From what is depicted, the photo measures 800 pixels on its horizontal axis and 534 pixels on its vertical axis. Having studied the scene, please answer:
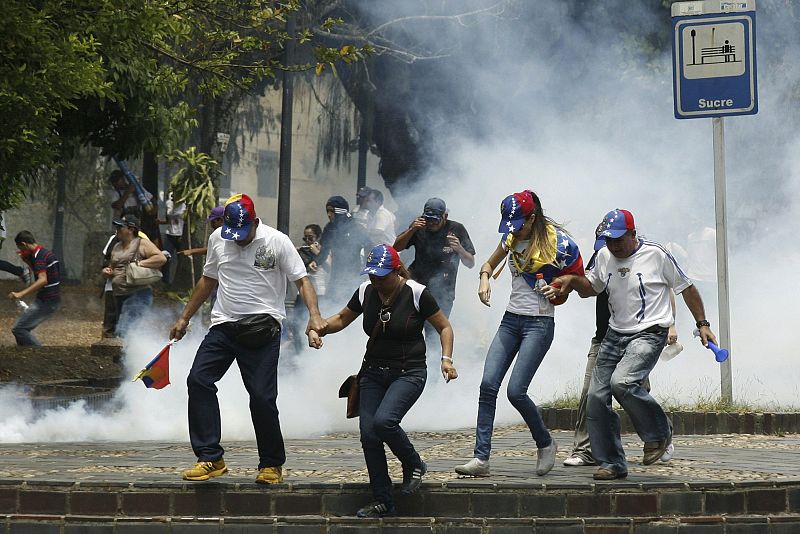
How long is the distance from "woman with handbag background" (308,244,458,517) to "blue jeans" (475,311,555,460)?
0.55 metres

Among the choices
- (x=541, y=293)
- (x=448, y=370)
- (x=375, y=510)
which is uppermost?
(x=541, y=293)

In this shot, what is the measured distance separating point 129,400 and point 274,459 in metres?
4.58

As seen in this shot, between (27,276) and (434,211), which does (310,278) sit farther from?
(27,276)

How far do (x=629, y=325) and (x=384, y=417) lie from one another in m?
1.58

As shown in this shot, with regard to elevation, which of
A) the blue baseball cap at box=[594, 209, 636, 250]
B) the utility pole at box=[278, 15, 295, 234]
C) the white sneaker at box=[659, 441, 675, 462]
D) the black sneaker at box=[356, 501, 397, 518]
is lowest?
the black sneaker at box=[356, 501, 397, 518]

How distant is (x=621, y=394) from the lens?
800 cm

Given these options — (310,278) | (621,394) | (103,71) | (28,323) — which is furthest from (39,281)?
(621,394)

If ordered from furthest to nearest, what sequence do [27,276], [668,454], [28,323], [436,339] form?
[27,276] → [28,323] → [436,339] → [668,454]

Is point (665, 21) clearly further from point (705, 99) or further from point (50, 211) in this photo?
point (50, 211)

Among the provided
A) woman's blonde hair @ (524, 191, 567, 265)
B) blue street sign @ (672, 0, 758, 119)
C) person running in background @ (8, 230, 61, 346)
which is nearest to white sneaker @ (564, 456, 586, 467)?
woman's blonde hair @ (524, 191, 567, 265)

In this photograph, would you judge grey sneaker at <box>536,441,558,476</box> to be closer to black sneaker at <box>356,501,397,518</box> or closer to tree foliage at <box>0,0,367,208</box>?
black sneaker at <box>356,501,397,518</box>

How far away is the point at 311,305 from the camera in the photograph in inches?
313

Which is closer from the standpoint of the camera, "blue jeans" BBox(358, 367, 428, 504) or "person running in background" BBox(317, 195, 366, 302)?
"blue jeans" BBox(358, 367, 428, 504)

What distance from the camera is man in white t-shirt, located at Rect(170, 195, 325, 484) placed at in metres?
7.86
